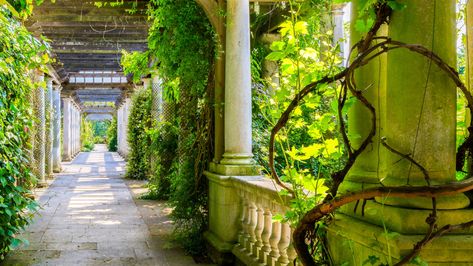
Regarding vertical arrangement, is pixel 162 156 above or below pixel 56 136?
below

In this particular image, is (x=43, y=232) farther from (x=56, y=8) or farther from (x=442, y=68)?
(x=442, y=68)

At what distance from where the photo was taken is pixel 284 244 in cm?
363

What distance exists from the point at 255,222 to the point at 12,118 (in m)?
2.55

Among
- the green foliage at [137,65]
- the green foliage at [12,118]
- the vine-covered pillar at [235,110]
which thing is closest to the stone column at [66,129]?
the green foliage at [137,65]

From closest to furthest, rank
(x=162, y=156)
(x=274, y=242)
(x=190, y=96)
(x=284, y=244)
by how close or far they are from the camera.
Result: (x=284, y=244), (x=274, y=242), (x=190, y=96), (x=162, y=156)

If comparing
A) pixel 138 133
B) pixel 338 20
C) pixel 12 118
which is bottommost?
pixel 138 133

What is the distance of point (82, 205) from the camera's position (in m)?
8.99

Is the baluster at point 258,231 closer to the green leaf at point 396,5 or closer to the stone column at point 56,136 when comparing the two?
the green leaf at point 396,5

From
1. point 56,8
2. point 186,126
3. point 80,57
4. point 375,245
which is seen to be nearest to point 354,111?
point 375,245

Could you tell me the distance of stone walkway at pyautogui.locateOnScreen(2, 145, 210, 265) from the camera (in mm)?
5105

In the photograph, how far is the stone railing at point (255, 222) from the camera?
3.64 metres

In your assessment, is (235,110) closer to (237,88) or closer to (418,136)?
(237,88)

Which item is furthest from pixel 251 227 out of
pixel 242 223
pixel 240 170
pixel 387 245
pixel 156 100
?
pixel 156 100

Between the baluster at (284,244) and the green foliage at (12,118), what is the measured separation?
2.42 m
